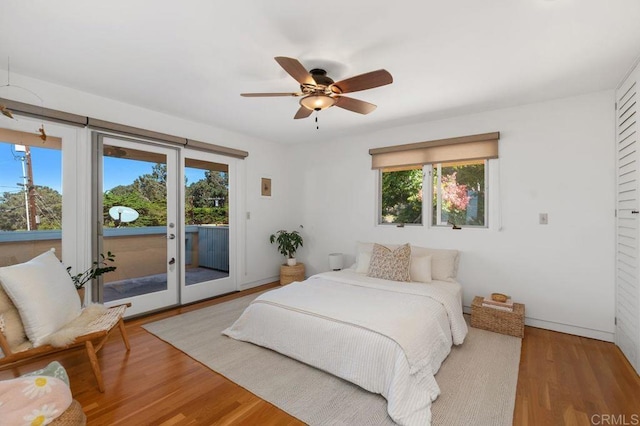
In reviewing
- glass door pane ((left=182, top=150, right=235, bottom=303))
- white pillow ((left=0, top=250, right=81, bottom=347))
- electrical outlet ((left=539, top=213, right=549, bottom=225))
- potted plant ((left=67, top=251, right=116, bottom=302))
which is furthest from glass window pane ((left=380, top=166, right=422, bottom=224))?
white pillow ((left=0, top=250, right=81, bottom=347))

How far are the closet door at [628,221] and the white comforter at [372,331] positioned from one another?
4.01ft

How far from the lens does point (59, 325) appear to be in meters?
2.12

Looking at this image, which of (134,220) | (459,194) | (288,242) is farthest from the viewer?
(288,242)

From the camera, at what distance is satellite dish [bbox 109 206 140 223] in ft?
10.6

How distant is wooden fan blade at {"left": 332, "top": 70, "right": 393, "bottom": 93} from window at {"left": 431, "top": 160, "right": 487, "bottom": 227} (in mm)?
2045

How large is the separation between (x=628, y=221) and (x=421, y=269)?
176 cm

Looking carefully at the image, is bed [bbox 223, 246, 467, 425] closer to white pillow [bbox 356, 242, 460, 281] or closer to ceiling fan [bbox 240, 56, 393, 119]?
white pillow [bbox 356, 242, 460, 281]

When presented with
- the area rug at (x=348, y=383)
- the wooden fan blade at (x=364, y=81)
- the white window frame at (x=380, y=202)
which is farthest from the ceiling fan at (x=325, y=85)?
the area rug at (x=348, y=383)

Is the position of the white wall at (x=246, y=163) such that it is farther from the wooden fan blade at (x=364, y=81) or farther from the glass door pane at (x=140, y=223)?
the wooden fan blade at (x=364, y=81)

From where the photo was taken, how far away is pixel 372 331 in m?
2.06

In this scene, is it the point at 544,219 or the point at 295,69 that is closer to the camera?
the point at 295,69

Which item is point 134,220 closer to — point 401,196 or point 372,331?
point 372,331

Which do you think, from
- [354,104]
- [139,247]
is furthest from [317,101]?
[139,247]

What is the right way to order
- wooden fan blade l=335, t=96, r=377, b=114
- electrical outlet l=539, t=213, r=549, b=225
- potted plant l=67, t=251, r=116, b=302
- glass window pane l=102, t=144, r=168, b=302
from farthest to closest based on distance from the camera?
glass window pane l=102, t=144, r=168, b=302, electrical outlet l=539, t=213, r=549, b=225, potted plant l=67, t=251, r=116, b=302, wooden fan blade l=335, t=96, r=377, b=114
